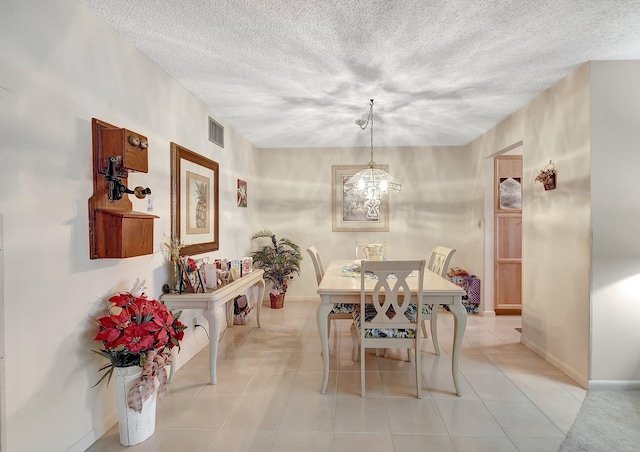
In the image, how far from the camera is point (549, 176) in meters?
2.81

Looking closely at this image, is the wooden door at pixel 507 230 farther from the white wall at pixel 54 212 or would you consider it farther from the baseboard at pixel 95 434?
the baseboard at pixel 95 434

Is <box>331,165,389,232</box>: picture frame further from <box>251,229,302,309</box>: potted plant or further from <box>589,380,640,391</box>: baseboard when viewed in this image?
<box>589,380,640,391</box>: baseboard

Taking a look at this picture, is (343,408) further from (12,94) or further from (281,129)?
(281,129)

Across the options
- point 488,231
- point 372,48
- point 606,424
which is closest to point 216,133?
point 372,48

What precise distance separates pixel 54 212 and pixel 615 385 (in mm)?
3724

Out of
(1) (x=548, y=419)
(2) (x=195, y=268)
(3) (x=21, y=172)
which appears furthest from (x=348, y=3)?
(1) (x=548, y=419)

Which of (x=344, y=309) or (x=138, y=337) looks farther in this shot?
(x=344, y=309)

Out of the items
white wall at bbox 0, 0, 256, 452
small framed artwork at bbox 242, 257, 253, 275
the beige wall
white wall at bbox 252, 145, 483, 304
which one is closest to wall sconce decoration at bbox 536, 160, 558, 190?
the beige wall

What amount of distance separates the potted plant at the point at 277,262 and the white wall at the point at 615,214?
3.32 metres

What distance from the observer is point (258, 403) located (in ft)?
7.38

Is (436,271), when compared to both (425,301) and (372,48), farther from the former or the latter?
(372,48)

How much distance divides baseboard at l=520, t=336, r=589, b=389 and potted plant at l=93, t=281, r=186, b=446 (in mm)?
2886

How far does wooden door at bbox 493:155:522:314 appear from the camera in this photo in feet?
14.2

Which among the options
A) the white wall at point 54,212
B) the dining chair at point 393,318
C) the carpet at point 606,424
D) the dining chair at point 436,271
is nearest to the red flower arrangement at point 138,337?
the white wall at point 54,212
